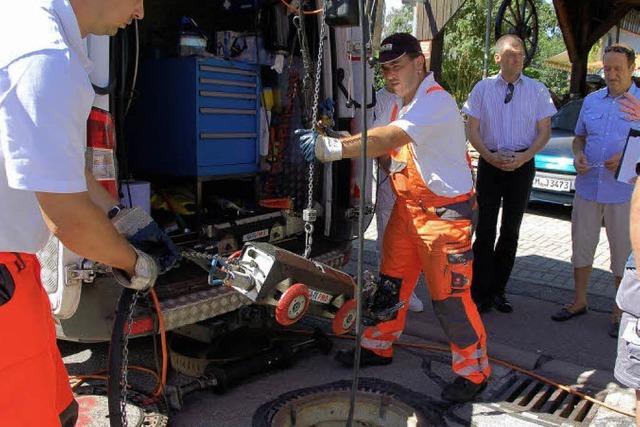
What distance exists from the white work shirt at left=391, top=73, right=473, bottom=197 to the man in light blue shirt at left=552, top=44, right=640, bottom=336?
159 centimetres

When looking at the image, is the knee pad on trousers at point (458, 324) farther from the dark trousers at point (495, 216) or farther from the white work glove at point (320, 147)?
the dark trousers at point (495, 216)

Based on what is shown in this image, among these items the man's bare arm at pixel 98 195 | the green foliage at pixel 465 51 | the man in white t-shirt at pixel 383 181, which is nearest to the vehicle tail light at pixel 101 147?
the man's bare arm at pixel 98 195

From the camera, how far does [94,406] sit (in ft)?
10.1

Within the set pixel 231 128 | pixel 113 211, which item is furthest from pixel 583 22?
pixel 113 211

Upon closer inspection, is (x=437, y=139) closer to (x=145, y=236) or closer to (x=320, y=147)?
(x=320, y=147)

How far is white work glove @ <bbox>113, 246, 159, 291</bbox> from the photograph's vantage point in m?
1.83

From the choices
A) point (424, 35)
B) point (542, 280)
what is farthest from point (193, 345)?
point (424, 35)

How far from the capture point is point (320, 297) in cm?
300

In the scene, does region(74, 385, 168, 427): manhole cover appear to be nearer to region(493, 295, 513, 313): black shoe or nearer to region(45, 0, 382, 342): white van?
region(45, 0, 382, 342): white van

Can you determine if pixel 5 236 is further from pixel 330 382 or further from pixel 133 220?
pixel 330 382

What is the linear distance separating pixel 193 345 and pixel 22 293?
2.12 metres

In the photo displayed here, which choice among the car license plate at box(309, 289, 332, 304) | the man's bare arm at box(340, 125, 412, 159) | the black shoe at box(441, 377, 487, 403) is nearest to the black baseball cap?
the man's bare arm at box(340, 125, 412, 159)

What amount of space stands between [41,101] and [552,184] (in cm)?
825

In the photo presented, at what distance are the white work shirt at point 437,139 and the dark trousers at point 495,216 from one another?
135 centimetres
